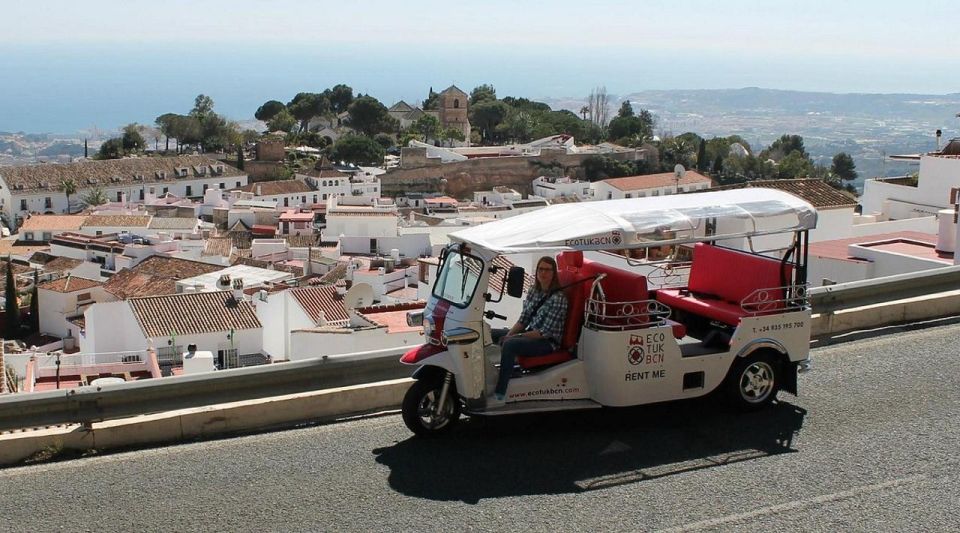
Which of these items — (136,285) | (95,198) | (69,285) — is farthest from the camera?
(95,198)

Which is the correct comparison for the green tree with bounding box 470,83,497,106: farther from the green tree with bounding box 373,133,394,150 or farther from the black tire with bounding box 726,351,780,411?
the black tire with bounding box 726,351,780,411

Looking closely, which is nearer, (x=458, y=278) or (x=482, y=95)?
(x=458, y=278)

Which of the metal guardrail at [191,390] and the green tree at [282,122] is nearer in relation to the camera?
the metal guardrail at [191,390]

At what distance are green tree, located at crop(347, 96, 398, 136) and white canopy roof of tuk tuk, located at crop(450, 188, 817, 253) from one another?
92.2 m

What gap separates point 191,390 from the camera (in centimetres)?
654

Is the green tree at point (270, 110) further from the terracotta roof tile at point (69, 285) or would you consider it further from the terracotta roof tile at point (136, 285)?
the terracotta roof tile at point (69, 285)

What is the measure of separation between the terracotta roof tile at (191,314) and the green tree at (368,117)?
7225cm

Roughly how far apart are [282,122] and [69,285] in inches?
2463

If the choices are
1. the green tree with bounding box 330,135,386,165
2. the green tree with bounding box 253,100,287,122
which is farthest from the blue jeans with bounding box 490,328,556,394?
the green tree with bounding box 253,100,287,122

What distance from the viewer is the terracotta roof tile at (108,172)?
73.6 metres

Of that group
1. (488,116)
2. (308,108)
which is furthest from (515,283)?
(488,116)

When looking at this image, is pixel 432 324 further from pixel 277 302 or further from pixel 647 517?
pixel 277 302

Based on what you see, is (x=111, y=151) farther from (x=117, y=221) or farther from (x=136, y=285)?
(x=136, y=285)

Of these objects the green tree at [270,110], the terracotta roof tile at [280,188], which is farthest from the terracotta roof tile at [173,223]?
the green tree at [270,110]
